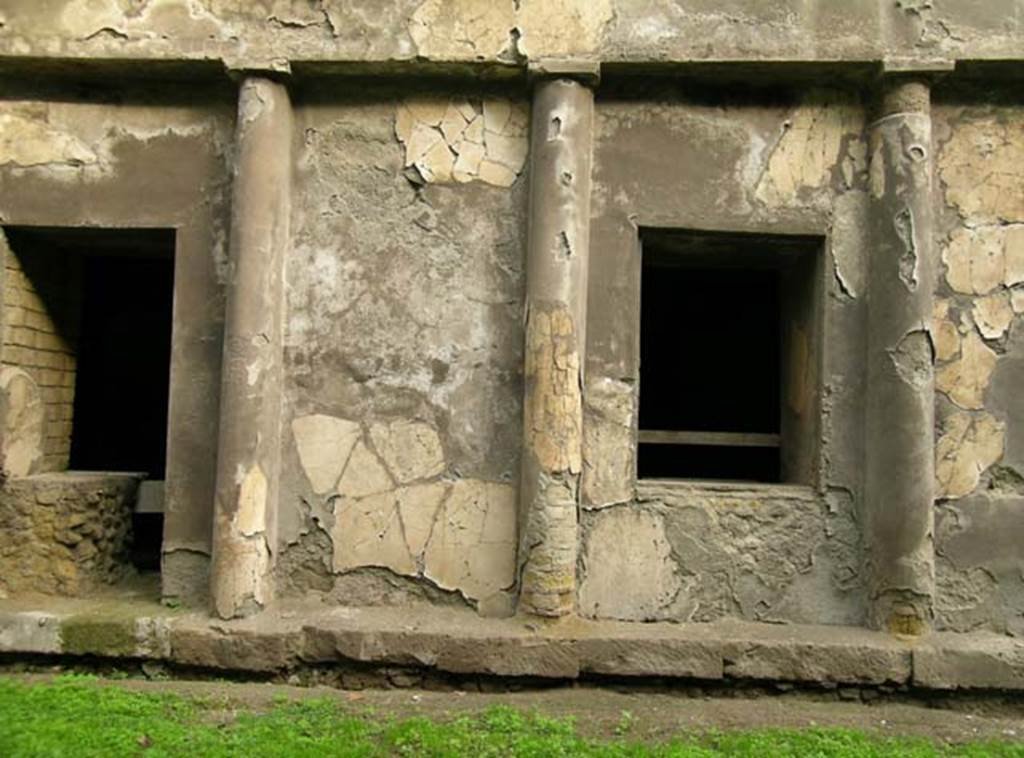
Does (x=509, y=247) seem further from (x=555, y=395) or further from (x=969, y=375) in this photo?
(x=969, y=375)

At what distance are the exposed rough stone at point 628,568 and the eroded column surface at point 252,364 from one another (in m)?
1.54

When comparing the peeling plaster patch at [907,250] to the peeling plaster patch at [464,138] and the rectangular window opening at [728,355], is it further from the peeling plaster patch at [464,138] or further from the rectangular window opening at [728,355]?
the peeling plaster patch at [464,138]

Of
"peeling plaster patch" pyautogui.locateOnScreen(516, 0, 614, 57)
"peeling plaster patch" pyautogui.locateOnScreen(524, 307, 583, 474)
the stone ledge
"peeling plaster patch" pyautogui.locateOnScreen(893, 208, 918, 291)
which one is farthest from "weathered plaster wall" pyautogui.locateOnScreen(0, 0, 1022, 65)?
the stone ledge

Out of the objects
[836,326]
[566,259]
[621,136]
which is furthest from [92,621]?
[836,326]

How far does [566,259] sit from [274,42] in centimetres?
175

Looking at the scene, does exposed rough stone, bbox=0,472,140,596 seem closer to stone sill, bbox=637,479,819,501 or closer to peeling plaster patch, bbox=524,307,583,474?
peeling plaster patch, bbox=524,307,583,474

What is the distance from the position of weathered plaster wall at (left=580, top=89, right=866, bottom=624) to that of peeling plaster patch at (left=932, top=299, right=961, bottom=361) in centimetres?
36

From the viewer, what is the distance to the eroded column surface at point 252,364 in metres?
3.71

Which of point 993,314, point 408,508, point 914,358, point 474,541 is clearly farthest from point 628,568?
point 993,314

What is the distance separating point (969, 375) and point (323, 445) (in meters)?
3.11

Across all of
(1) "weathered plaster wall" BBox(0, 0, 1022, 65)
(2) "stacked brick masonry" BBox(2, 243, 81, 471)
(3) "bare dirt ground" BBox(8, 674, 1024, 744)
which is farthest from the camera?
(2) "stacked brick masonry" BBox(2, 243, 81, 471)

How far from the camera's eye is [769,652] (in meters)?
3.54

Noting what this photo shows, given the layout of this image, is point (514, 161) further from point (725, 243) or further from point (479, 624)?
point (479, 624)

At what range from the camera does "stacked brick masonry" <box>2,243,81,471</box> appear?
4117 mm
